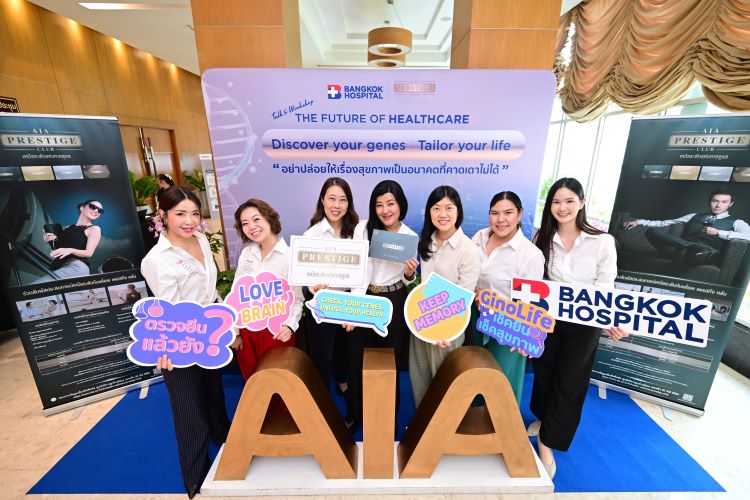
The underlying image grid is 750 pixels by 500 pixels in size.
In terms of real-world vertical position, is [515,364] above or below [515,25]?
below

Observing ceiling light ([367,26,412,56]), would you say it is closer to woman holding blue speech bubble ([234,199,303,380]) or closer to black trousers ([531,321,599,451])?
woman holding blue speech bubble ([234,199,303,380])

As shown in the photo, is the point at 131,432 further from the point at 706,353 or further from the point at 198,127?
the point at 198,127

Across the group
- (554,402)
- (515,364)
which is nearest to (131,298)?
(515,364)

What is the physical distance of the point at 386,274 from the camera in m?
1.85

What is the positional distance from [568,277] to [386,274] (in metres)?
1.00

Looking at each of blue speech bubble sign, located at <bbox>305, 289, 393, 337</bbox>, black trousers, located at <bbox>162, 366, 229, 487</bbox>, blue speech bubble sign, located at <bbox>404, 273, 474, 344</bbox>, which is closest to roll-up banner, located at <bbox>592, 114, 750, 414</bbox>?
blue speech bubble sign, located at <bbox>404, 273, 474, 344</bbox>

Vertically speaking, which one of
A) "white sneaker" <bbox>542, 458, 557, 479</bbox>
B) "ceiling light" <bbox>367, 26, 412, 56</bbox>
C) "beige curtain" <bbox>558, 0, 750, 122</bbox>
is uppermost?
"ceiling light" <bbox>367, 26, 412, 56</bbox>

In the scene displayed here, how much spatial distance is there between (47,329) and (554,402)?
3.31 meters

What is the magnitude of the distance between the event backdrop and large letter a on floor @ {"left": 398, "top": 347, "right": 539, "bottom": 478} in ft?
4.00

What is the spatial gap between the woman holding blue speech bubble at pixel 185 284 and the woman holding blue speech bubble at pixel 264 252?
0.19m

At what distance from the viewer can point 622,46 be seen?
3.61m

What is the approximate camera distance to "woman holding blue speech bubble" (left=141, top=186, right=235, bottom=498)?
1581 mm

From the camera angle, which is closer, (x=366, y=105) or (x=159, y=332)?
(x=159, y=332)

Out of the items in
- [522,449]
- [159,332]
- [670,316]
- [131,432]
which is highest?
[670,316]
